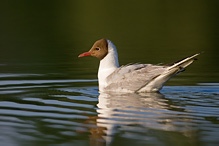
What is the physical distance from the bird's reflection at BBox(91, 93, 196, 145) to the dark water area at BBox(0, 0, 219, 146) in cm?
1

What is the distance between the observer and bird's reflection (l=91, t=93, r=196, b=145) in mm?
7532

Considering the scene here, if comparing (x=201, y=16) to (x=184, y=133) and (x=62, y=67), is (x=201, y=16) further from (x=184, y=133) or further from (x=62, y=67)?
(x=184, y=133)

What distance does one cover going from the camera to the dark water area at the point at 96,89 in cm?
737

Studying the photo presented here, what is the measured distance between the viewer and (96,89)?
11.8 m

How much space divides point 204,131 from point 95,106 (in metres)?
2.70

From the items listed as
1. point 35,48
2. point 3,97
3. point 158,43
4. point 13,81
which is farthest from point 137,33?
point 3,97

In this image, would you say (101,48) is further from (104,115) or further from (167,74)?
(104,115)

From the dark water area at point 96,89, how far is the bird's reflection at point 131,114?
0.05 feet

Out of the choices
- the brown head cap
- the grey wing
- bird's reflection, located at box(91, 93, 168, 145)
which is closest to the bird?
the grey wing

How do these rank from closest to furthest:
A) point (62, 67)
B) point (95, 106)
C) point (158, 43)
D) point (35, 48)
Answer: point (95, 106) < point (62, 67) < point (35, 48) < point (158, 43)

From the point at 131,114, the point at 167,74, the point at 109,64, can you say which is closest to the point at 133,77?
the point at 167,74

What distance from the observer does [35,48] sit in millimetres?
19781

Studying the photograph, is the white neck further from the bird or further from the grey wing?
the grey wing

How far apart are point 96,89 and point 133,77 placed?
1.12 metres
